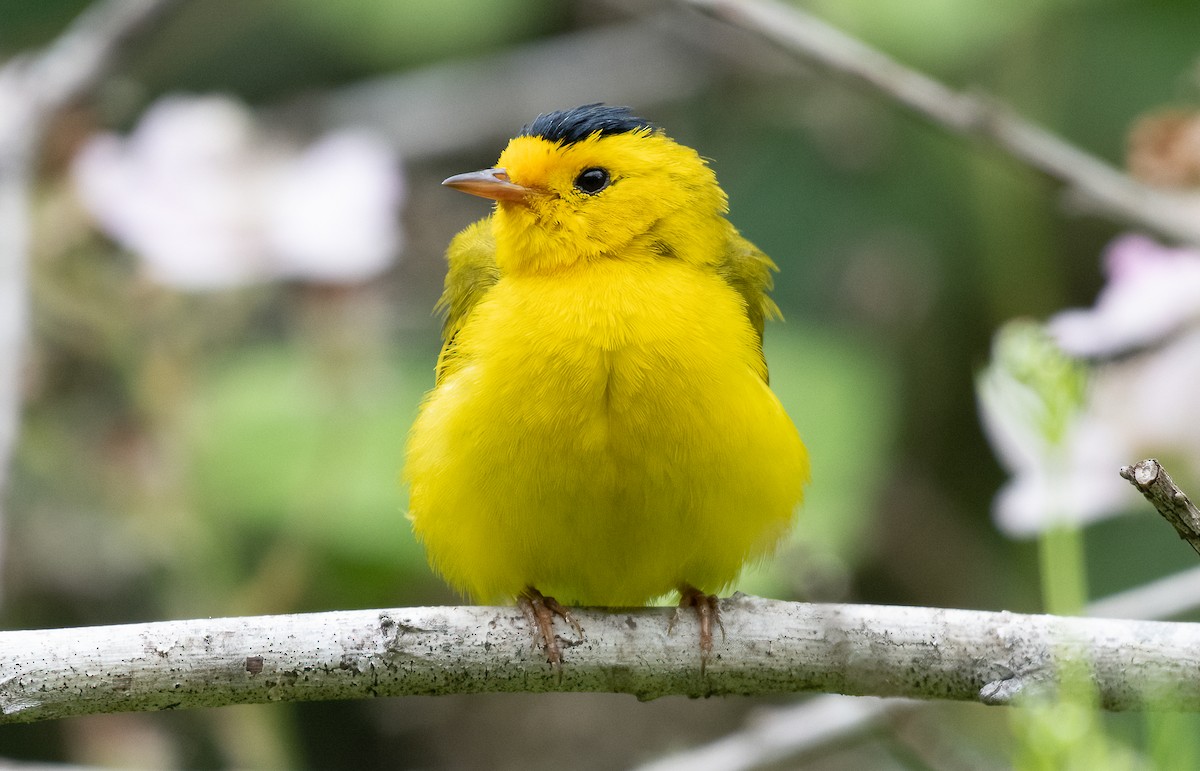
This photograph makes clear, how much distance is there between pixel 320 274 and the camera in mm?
3756

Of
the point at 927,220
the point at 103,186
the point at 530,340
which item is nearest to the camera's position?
the point at 530,340

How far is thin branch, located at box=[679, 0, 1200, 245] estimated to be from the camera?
338 cm

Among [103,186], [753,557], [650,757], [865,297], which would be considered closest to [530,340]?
[753,557]

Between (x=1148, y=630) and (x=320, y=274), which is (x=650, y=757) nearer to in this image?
(x=320, y=274)

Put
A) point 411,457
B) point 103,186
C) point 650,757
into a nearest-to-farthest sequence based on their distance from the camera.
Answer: point 411,457 < point 103,186 < point 650,757

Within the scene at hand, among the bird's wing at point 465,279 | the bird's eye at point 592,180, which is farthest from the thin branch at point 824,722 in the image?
the bird's eye at point 592,180

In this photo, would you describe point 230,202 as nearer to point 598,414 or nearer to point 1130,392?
point 598,414

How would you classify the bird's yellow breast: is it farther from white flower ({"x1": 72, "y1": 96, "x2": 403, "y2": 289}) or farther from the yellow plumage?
white flower ({"x1": 72, "y1": 96, "x2": 403, "y2": 289})

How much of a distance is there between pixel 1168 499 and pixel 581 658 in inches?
43.4

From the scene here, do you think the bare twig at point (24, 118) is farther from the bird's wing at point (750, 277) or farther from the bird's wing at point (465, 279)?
the bird's wing at point (750, 277)

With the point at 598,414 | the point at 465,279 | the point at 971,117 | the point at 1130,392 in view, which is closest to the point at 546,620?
the point at 598,414

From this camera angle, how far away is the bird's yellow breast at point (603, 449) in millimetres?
2717

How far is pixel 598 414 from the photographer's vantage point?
8.93 ft

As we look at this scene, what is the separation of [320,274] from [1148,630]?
2253mm
